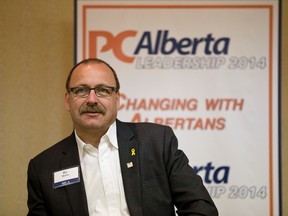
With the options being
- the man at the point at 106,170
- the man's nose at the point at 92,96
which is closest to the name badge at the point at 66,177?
the man at the point at 106,170

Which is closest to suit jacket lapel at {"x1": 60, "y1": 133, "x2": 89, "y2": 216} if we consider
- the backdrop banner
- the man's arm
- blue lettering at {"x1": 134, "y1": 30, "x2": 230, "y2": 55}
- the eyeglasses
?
the man's arm

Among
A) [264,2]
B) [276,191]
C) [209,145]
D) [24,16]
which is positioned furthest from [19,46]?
[276,191]

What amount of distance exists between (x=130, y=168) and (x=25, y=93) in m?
1.34

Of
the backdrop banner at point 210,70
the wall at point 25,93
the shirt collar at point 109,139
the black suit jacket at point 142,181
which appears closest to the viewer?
the black suit jacket at point 142,181

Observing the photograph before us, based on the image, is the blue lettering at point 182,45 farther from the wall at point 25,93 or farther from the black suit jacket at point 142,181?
the black suit jacket at point 142,181

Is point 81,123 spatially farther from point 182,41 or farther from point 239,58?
point 239,58

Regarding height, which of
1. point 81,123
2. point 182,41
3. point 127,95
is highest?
point 182,41

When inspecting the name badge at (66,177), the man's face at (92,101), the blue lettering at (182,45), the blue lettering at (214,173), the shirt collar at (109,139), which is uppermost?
the blue lettering at (182,45)

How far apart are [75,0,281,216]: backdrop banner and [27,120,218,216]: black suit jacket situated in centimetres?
73

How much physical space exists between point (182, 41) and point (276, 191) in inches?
50.6

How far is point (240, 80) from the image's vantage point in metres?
2.50

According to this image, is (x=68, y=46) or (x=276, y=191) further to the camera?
(x=68, y=46)

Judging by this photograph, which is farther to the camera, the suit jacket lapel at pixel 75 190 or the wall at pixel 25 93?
the wall at pixel 25 93

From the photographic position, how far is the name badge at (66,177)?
174 cm
